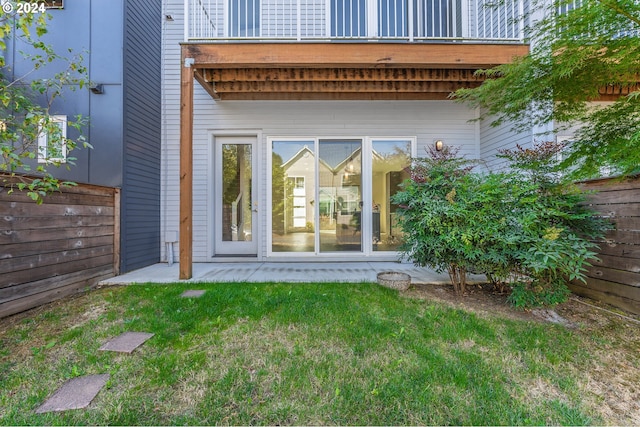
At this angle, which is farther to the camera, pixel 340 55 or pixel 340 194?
pixel 340 194

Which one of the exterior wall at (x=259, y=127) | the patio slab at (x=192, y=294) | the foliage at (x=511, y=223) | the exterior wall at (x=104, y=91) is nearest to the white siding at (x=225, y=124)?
the exterior wall at (x=259, y=127)

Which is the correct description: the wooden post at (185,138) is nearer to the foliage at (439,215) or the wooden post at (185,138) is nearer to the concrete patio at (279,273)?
the concrete patio at (279,273)

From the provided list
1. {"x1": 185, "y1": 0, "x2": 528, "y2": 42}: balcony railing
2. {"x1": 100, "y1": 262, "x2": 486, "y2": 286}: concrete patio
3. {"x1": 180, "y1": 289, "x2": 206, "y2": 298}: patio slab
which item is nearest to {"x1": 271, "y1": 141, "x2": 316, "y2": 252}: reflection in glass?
{"x1": 100, "y1": 262, "x2": 486, "y2": 286}: concrete patio

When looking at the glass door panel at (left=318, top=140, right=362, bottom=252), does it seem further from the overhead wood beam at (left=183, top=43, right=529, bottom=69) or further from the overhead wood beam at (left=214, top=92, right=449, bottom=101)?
the overhead wood beam at (left=183, top=43, right=529, bottom=69)

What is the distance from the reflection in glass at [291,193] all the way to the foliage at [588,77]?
3088 mm

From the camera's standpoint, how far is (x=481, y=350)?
2.07 metres

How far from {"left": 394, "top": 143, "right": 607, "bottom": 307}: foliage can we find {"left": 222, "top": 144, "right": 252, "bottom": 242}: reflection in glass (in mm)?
3144

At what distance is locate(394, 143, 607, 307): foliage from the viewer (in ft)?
8.69

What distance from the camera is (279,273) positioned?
13.9ft

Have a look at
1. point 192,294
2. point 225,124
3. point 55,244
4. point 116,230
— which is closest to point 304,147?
point 225,124

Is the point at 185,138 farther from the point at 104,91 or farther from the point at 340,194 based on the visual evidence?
the point at 340,194

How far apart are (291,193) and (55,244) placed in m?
3.31

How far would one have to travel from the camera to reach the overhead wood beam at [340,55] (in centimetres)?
365

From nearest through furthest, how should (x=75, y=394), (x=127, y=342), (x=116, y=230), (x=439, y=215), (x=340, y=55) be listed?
(x=75, y=394) → (x=127, y=342) → (x=439, y=215) → (x=340, y=55) → (x=116, y=230)
